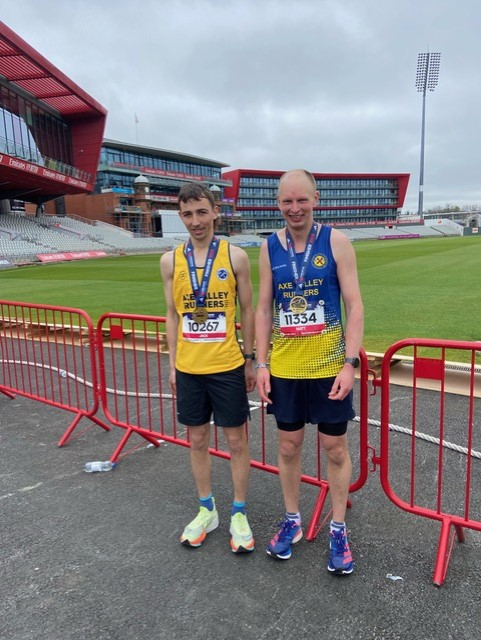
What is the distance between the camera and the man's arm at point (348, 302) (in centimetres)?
231

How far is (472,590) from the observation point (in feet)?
7.50

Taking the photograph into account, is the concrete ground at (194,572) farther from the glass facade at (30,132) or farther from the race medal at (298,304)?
the glass facade at (30,132)

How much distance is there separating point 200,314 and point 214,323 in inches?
4.0

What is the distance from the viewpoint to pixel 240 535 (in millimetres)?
2684

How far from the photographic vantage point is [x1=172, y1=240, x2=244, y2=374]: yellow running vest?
2641 mm

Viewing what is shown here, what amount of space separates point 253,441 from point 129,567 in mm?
1784

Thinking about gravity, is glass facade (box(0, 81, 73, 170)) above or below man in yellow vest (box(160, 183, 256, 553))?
above

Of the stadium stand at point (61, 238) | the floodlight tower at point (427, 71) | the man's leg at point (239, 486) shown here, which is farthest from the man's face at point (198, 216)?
the floodlight tower at point (427, 71)

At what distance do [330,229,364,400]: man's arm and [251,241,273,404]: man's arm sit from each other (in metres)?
0.38

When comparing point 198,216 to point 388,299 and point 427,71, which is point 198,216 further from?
point 427,71

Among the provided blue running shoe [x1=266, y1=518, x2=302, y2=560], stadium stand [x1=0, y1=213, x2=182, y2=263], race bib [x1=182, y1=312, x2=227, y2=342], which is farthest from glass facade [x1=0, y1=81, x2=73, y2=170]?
blue running shoe [x1=266, y1=518, x2=302, y2=560]

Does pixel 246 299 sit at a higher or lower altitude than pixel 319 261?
lower

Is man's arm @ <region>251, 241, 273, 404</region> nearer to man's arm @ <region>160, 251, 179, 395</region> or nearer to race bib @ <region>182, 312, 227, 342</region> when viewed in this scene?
race bib @ <region>182, 312, 227, 342</region>

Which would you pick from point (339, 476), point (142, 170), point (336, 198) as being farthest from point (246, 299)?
point (336, 198)
